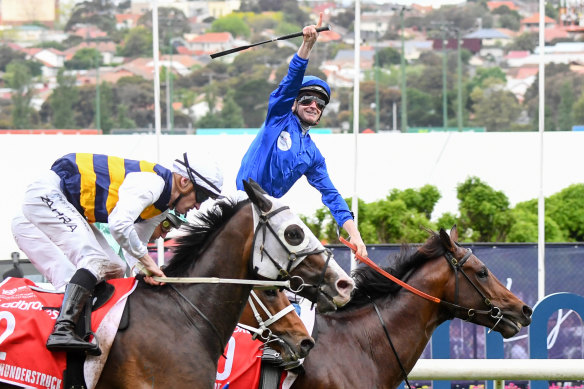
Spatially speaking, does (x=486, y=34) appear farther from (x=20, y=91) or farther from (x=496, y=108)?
(x=20, y=91)

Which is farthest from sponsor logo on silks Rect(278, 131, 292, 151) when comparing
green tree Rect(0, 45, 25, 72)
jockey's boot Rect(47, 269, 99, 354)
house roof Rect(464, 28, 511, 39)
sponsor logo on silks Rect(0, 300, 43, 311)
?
house roof Rect(464, 28, 511, 39)

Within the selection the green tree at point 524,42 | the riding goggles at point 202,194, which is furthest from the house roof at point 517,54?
the riding goggles at point 202,194

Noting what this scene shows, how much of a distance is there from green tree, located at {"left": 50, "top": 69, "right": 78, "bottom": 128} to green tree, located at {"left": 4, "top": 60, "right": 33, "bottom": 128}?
1.78ft

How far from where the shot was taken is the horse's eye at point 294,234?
4125 millimetres

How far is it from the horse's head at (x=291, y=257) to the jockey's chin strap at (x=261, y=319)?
22.6 inches

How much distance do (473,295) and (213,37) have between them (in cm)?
1323

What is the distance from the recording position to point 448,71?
95.5 feet

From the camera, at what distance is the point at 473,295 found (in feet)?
18.2

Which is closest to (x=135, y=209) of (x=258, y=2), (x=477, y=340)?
(x=477, y=340)

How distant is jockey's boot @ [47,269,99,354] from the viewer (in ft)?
12.8

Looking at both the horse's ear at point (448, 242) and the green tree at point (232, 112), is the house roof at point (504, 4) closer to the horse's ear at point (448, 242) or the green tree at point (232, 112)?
the green tree at point (232, 112)

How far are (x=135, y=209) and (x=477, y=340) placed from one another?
16.1 feet

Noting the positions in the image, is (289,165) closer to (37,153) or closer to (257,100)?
(37,153)

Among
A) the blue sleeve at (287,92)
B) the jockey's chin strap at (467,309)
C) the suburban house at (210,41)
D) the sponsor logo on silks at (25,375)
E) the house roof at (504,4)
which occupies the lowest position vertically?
the sponsor logo on silks at (25,375)
